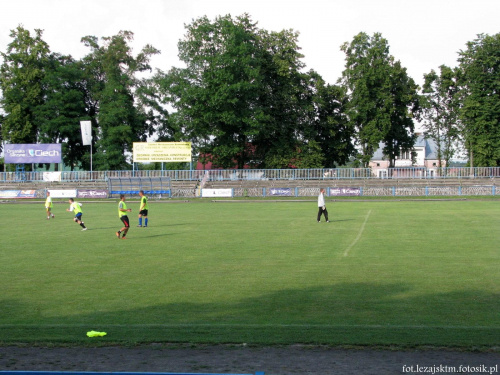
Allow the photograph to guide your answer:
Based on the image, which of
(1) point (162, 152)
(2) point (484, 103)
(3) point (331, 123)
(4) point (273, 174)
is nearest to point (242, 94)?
(4) point (273, 174)

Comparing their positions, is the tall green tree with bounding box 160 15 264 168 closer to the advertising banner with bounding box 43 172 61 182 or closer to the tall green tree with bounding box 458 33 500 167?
the advertising banner with bounding box 43 172 61 182

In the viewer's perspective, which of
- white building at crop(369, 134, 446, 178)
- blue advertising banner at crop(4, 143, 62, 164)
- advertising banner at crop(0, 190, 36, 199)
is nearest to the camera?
advertising banner at crop(0, 190, 36, 199)

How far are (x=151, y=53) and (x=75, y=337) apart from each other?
64.7m

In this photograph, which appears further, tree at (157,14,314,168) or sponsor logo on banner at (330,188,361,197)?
tree at (157,14,314,168)

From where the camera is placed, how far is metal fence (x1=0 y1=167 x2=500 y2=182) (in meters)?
54.6

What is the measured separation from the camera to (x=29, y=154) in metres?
59.7

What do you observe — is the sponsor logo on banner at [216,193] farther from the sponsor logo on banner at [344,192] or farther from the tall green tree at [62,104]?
the tall green tree at [62,104]

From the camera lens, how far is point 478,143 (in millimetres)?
61469

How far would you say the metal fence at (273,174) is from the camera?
54.6 m

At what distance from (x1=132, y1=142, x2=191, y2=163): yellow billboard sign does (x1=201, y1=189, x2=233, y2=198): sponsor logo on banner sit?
7.14m

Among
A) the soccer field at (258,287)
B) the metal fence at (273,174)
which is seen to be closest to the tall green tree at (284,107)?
the metal fence at (273,174)

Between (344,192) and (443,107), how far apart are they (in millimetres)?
25175

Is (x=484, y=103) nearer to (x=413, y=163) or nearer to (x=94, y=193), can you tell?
(x=413, y=163)

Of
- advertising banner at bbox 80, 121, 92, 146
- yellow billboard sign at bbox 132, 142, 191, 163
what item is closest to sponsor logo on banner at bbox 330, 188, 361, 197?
yellow billboard sign at bbox 132, 142, 191, 163
